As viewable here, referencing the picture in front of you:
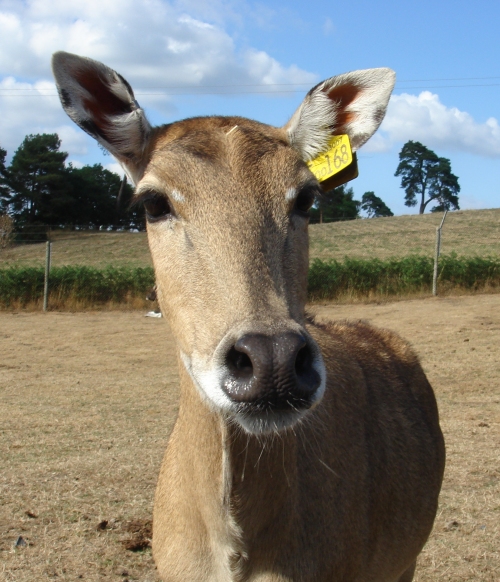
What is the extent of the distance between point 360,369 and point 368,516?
1231 millimetres

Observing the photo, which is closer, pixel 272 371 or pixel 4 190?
pixel 272 371

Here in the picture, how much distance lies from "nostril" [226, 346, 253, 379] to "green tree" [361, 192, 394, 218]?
96.1m

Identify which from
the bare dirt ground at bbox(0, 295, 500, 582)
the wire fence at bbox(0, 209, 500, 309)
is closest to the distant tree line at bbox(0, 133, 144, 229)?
the wire fence at bbox(0, 209, 500, 309)

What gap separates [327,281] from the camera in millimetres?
25547

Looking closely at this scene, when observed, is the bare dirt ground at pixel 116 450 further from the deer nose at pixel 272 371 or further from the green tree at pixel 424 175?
the green tree at pixel 424 175

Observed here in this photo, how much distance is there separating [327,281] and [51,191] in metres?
45.1

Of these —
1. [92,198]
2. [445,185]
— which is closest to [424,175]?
[445,185]

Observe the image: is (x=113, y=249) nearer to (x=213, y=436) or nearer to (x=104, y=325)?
(x=104, y=325)

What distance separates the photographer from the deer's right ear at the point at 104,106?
378cm

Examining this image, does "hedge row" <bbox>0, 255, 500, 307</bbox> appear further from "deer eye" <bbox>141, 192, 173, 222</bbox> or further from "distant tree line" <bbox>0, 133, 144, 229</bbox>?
"distant tree line" <bbox>0, 133, 144, 229</bbox>

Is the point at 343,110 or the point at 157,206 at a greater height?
the point at 343,110

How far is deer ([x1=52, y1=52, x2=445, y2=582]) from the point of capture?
8.84 feet

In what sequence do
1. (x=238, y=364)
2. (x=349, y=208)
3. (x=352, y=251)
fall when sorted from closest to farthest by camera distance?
1. (x=238, y=364)
2. (x=352, y=251)
3. (x=349, y=208)

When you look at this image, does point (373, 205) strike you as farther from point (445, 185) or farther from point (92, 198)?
point (92, 198)
